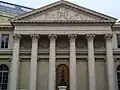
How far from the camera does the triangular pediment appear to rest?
109 ft

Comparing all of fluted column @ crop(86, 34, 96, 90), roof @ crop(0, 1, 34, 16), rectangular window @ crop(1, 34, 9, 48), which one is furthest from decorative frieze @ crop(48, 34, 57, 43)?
roof @ crop(0, 1, 34, 16)

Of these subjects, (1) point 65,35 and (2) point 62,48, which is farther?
(2) point 62,48

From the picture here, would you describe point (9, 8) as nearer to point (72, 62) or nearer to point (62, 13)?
point (62, 13)

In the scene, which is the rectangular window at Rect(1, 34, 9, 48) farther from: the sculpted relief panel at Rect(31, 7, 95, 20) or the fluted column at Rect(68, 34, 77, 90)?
the fluted column at Rect(68, 34, 77, 90)

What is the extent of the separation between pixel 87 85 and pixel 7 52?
41.4 ft

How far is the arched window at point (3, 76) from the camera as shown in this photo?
32.8 meters

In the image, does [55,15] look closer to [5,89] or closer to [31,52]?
[31,52]

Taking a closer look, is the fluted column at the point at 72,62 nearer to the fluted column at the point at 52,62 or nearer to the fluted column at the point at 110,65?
the fluted column at the point at 52,62

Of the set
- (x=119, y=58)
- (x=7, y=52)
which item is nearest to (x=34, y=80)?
(x=7, y=52)

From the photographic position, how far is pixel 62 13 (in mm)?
33688

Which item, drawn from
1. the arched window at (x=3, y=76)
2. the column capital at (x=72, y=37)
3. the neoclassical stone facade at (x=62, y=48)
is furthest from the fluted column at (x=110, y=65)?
the arched window at (x=3, y=76)

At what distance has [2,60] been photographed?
34031mm

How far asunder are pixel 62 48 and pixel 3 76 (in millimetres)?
9585

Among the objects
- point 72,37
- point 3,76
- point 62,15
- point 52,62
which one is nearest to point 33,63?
point 52,62
